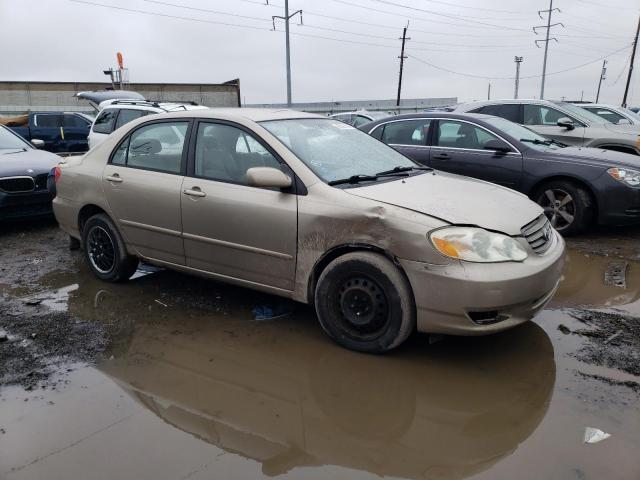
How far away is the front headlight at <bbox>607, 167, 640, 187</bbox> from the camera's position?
6.35 meters

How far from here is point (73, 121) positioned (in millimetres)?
17578

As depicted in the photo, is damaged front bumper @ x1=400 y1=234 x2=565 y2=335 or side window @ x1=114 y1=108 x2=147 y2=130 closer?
damaged front bumper @ x1=400 y1=234 x2=565 y2=335

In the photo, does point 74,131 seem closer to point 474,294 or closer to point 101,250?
point 101,250

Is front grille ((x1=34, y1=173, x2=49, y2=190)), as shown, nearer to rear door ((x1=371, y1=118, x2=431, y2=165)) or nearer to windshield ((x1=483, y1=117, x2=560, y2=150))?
rear door ((x1=371, y1=118, x2=431, y2=165))

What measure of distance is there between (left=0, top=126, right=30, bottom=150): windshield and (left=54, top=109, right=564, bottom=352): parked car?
3.80 m

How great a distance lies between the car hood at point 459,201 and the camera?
3457 mm

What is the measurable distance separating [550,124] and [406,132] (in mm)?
3490

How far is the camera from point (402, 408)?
309cm

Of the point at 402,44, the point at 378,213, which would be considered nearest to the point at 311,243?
the point at 378,213

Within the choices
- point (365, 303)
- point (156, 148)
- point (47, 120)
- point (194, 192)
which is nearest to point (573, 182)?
point (365, 303)

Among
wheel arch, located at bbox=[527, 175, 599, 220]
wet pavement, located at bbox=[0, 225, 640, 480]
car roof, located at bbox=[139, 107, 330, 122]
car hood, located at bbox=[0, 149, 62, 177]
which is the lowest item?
wet pavement, located at bbox=[0, 225, 640, 480]

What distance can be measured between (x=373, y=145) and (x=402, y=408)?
2.48m

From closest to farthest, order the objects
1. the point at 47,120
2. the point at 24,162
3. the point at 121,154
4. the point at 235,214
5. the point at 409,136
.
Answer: the point at 235,214 → the point at 121,154 → the point at 24,162 → the point at 409,136 → the point at 47,120

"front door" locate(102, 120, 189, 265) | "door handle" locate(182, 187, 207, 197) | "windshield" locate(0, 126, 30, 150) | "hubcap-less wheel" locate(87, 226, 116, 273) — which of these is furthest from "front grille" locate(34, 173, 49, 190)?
"door handle" locate(182, 187, 207, 197)
